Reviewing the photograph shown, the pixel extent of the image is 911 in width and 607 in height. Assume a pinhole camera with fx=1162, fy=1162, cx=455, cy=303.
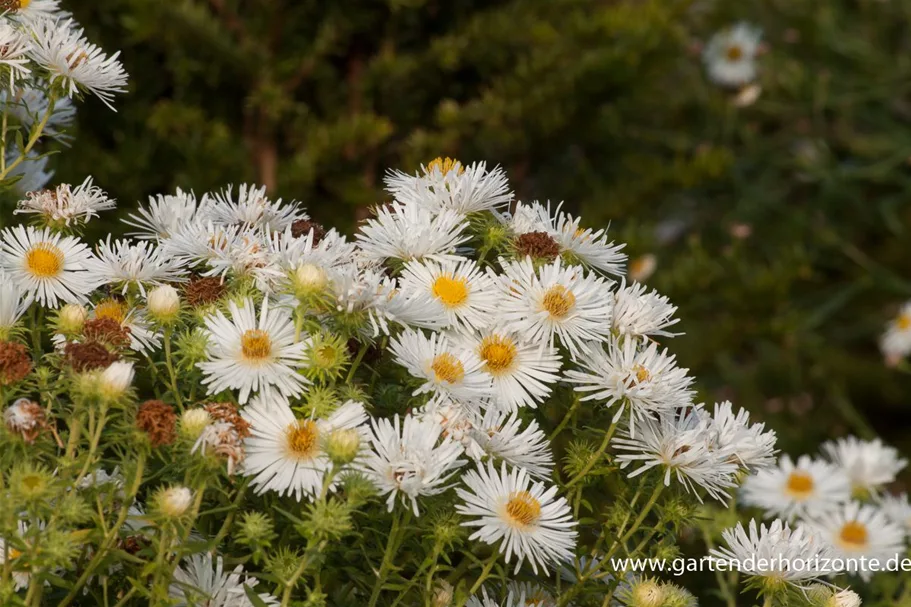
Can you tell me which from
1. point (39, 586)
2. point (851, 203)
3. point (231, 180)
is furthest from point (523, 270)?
point (851, 203)

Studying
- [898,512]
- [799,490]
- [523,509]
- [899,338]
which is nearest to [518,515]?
[523,509]

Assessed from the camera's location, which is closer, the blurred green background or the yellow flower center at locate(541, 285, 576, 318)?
the yellow flower center at locate(541, 285, 576, 318)

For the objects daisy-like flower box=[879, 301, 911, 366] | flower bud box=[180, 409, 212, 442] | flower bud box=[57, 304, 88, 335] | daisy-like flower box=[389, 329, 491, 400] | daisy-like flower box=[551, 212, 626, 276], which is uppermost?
daisy-like flower box=[879, 301, 911, 366]

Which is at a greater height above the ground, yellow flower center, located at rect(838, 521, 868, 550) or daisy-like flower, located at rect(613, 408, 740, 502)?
yellow flower center, located at rect(838, 521, 868, 550)

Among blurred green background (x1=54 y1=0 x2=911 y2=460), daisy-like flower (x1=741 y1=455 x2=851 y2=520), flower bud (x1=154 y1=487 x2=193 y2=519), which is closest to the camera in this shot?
flower bud (x1=154 y1=487 x2=193 y2=519)

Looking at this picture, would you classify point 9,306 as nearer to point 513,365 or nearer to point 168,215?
point 168,215

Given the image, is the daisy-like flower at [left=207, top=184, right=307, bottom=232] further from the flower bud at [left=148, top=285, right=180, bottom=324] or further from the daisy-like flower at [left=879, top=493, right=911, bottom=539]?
the daisy-like flower at [left=879, top=493, right=911, bottom=539]

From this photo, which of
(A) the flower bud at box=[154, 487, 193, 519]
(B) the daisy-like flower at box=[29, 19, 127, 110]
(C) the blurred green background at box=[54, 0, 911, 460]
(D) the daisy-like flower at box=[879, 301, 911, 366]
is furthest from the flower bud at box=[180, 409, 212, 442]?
(D) the daisy-like flower at box=[879, 301, 911, 366]

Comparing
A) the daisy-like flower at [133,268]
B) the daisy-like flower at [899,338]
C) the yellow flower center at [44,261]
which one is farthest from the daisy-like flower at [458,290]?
the daisy-like flower at [899,338]
